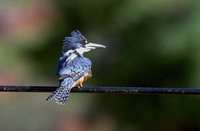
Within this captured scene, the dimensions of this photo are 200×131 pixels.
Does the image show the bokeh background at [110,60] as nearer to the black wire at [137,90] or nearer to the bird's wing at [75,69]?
the bird's wing at [75,69]

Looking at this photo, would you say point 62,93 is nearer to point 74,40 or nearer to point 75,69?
point 75,69

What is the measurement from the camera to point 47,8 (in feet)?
37.2

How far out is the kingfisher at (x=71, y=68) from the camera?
498 cm

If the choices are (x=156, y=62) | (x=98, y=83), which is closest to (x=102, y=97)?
(x=98, y=83)

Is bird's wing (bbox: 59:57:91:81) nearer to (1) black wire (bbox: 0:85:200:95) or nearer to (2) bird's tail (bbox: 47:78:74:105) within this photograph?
(2) bird's tail (bbox: 47:78:74:105)

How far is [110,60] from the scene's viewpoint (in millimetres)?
10422

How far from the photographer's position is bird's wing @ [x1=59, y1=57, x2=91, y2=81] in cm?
516

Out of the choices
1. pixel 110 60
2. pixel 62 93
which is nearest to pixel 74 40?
pixel 62 93

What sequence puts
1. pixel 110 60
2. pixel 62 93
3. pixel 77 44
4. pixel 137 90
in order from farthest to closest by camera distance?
1. pixel 110 60
2. pixel 77 44
3. pixel 62 93
4. pixel 137 90

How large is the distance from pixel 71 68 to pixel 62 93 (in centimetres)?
31

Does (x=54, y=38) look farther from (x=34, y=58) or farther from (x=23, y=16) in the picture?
(x=23, y=16)

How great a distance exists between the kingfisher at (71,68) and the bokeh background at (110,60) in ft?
12.5

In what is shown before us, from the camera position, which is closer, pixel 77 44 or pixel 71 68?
pixel 71 68

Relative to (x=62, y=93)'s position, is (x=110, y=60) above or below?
above
